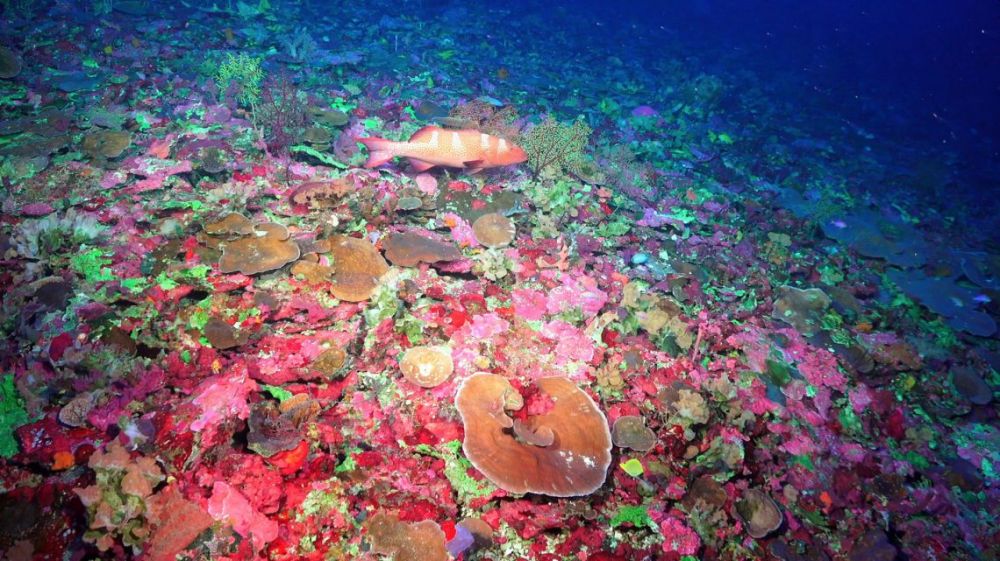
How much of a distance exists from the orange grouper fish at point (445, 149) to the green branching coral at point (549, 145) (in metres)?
0.93

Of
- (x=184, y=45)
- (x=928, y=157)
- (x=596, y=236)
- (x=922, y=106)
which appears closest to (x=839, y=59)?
(x=922, y=106)

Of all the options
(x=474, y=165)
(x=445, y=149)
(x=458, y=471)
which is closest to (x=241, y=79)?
(x=445, y=149)

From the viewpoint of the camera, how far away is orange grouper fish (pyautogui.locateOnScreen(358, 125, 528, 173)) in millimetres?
5945

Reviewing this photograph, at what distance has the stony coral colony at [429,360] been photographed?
9.82 feet

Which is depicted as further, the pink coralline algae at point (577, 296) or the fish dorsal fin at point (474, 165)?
the fish dorsal fin at point (474, 165)

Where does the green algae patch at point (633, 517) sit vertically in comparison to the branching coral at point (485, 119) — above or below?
below

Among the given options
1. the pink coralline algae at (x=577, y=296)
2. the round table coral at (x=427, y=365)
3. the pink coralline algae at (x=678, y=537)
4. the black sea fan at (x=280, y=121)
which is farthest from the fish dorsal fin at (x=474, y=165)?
the pink coralline algae at (x=678, y=537)

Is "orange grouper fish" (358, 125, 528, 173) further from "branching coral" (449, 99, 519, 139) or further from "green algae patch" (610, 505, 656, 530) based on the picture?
"green algae patch" (610, 505, 656, 530)

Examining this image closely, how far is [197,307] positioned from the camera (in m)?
4.07

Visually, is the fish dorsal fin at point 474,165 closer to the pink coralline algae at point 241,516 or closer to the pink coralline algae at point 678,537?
the pink coralline algae at point 241,516

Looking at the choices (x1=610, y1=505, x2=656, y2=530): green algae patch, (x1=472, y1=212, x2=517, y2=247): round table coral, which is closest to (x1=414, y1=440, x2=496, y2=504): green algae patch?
(x1=610, y1=505, x2=656, y2=530): green algae patch

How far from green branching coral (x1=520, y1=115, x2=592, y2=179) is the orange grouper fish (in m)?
0.93

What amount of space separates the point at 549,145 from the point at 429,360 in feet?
15.6

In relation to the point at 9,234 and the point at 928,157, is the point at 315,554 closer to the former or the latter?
the point at 9,234
